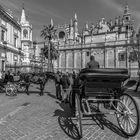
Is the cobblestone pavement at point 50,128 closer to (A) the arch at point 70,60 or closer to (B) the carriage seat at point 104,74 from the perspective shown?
(B) the carriage seat at point 104,74

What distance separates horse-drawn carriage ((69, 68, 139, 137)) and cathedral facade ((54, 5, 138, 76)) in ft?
162

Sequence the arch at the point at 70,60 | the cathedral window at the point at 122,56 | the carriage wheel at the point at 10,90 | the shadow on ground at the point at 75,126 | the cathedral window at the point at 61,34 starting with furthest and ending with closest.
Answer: the cathedral window at the point at 61,34
the arch at the point at 70,60
the cathedral window at the point at 122,56
the carriage wheel at the point at 10,90
the shadow on ground at the point at 75,126

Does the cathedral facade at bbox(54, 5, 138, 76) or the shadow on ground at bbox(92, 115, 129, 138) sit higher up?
the cathedral facade at bbox(54, 5, 138, 76)

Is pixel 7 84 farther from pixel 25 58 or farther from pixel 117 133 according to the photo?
pixel 25 58

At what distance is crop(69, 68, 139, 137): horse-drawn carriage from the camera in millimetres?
4109

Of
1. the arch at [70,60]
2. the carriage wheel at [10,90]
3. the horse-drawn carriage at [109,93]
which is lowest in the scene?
the carriage wheel at [10,90]

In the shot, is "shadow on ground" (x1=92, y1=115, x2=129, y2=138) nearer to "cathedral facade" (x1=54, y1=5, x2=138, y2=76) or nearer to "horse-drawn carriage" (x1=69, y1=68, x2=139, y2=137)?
"horse-drawn carriage" (x1=69, y1=68, x2=139, y2=137)

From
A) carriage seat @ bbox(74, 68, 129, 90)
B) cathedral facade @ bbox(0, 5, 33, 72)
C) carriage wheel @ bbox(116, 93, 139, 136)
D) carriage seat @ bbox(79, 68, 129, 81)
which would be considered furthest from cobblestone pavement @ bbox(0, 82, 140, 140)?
cathedral facade @ bbox(0, 5, 33, 72)

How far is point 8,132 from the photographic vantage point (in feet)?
14.9

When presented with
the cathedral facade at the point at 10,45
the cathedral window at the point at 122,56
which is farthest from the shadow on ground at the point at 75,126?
the cathedral window at the point at 122,56

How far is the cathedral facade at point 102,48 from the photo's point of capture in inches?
2123

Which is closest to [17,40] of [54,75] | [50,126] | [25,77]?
[25,77]

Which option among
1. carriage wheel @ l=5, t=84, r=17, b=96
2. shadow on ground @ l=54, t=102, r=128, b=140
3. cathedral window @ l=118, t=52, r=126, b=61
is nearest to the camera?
shadow on ground @ l=54, t=102, r=128, b=140

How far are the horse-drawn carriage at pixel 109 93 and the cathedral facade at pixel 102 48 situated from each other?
49512 mm
